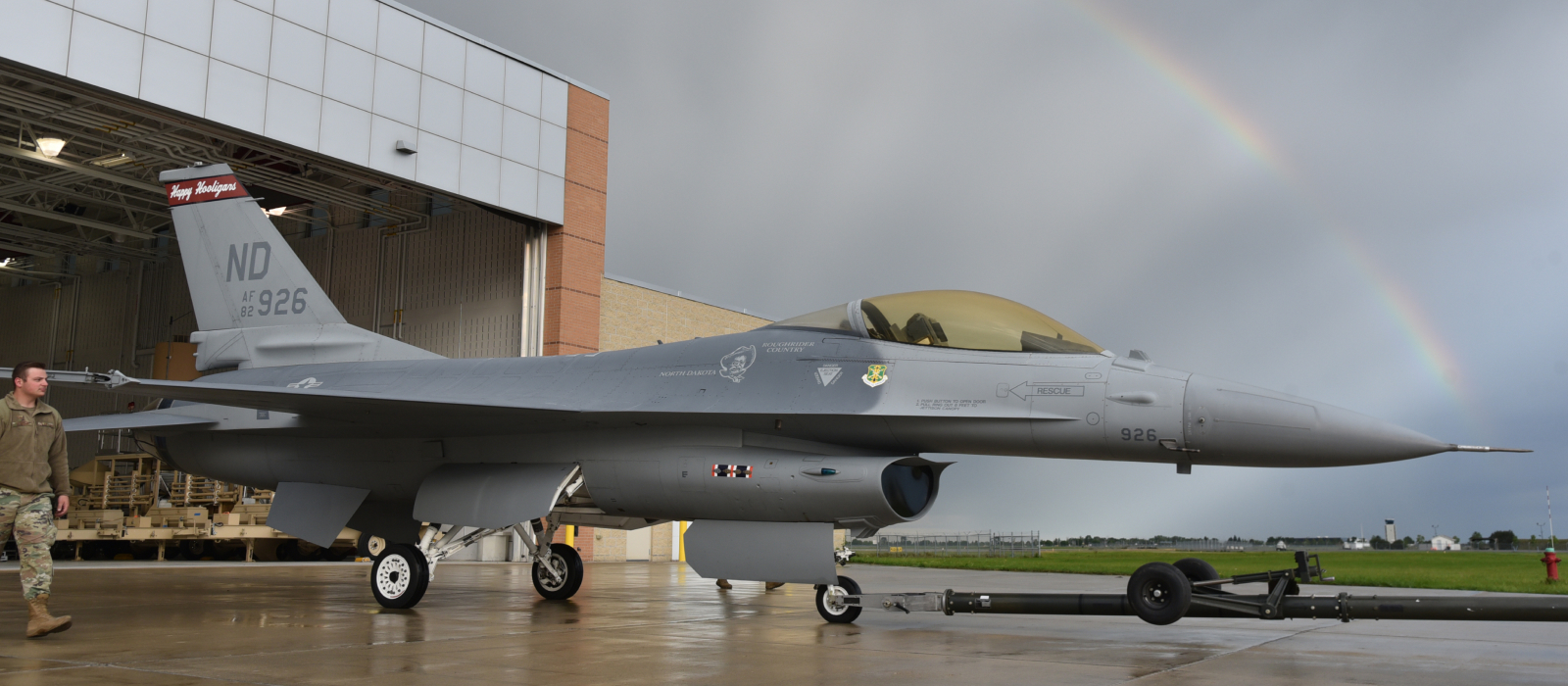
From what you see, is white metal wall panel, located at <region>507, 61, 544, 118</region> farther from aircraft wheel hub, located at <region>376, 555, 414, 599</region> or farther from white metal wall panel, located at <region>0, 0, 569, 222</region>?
aircraft wheel hub, located at <region>376, 555, 414, 599</region>

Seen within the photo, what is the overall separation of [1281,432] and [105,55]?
15.2 metres

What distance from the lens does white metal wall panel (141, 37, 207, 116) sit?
14258 millimetres

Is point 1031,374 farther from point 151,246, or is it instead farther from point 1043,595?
point 151,246

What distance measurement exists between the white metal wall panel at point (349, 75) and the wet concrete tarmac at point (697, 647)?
9242 mm

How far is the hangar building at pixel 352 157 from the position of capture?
48.0ft

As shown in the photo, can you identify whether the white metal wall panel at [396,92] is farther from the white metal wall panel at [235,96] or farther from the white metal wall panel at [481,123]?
the white metal wall panel at [235,96]

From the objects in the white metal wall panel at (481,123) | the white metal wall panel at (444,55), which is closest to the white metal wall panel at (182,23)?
the white metal wall panel at (444,55)

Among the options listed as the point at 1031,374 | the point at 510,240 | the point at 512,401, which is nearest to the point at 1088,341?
the point at 1031,374

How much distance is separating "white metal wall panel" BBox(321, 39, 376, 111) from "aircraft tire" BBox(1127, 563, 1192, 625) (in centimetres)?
1530

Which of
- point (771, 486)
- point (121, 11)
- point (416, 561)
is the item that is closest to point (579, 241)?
point (121, 11)

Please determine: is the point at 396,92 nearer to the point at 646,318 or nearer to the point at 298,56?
the point at 298,56

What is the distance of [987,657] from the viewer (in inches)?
226

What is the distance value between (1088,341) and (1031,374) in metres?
0.58

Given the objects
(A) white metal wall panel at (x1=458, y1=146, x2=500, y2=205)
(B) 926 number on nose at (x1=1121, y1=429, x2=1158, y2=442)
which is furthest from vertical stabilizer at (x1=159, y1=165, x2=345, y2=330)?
(B) 926 number on nose at (x1=1121, y1=429, x2=1158, y2=442)
